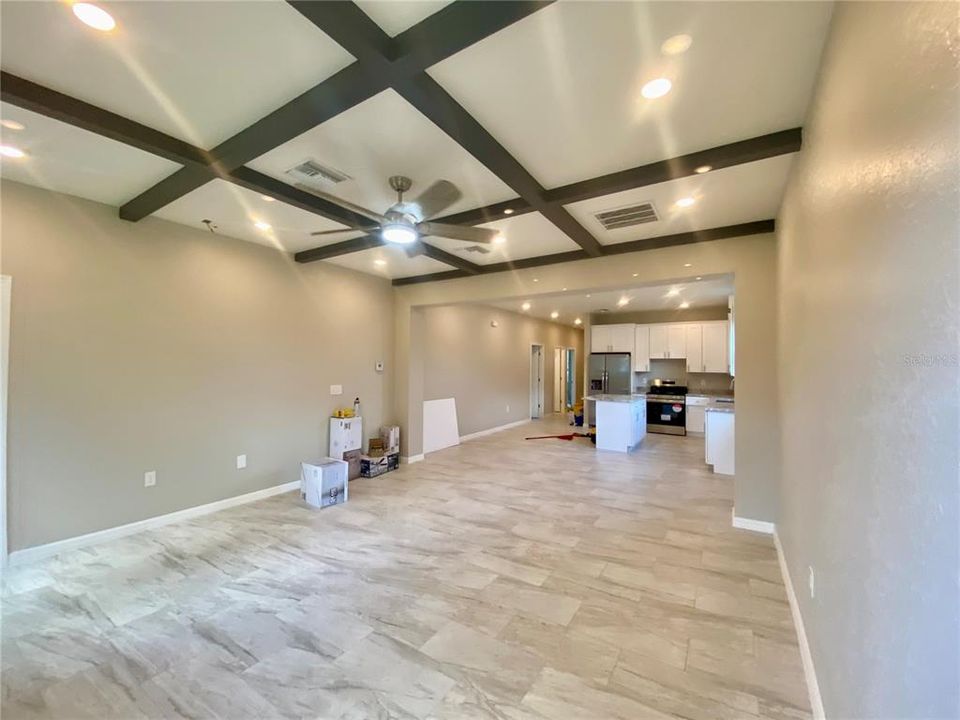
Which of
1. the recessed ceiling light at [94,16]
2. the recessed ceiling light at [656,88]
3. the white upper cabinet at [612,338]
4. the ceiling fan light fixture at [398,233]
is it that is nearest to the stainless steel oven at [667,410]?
the white upper cabinet at [612,338]

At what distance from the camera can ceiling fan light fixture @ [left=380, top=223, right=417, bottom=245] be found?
286 cm

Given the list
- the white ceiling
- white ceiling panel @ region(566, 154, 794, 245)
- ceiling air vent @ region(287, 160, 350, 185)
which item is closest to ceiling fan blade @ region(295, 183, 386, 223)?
ceiling air vent @ region(287, 160, 350, 185)

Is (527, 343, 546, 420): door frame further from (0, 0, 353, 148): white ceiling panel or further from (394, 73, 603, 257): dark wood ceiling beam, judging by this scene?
(0, 0, 353, 148): white ceiling panel

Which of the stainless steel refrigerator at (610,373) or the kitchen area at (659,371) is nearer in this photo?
the kitchen area at (659,371)

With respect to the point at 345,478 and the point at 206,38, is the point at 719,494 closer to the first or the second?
the point at 345,478

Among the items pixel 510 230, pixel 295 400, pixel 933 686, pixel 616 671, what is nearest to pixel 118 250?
pixel 295 400

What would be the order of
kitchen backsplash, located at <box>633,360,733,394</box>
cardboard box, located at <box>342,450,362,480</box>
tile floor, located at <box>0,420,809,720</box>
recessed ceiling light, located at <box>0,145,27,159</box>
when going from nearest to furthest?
tile floor, located at <box>0,420,809,720</box> → recessed ceiling light, located at <box>0,145,27,159</box> → cardboard box, located at <box>342,450,362,480</box> → kitchen backsplash, located at <box>633,360,733,394</box>

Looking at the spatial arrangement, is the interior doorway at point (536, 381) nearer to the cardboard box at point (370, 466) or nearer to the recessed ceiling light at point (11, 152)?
the cardboard box at point (370, 466)

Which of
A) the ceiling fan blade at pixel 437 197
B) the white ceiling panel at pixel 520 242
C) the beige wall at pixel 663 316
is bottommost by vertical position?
the ceiling fan blade at pixel 437 197

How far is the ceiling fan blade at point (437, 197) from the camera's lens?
2509mm

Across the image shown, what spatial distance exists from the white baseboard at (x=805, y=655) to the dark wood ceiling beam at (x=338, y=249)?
4.25m

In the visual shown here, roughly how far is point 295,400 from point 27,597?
265cm

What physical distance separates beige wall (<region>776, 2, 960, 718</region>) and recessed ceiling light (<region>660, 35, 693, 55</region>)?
1.63 feet

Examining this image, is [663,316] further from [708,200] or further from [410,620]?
[410,620]
